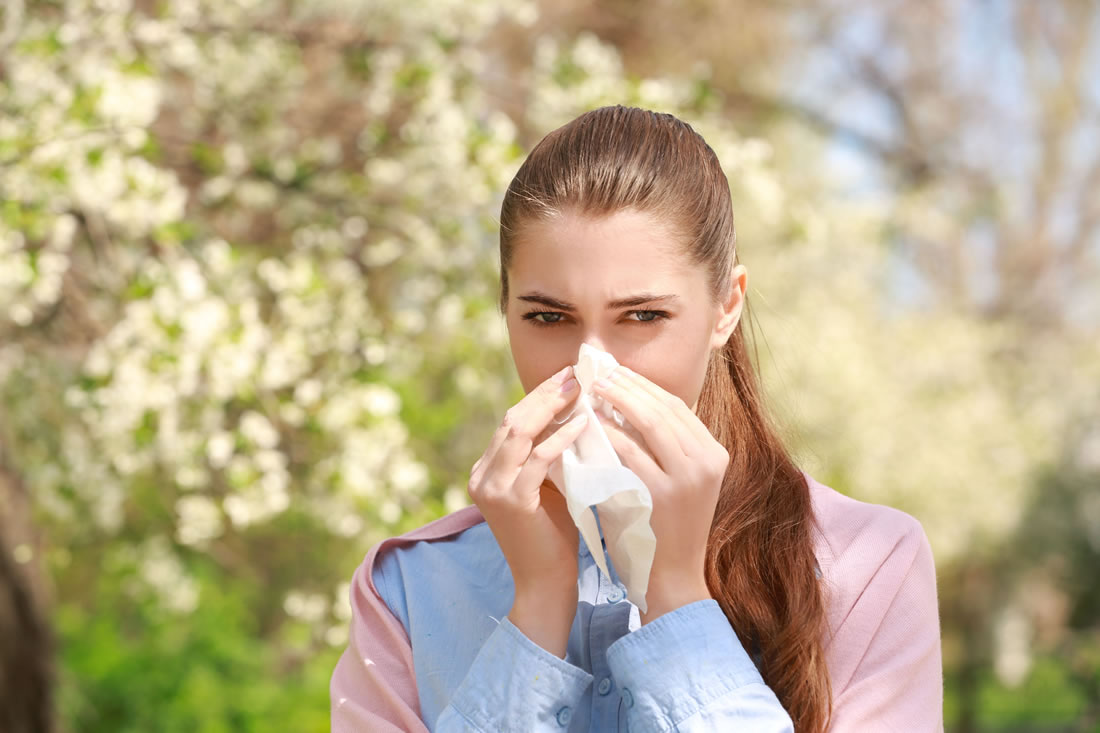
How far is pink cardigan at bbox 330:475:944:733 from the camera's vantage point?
1.43 m

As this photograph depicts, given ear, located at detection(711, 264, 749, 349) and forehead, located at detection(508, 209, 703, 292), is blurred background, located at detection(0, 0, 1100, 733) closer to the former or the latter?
ear, located at detection(711, 264, 749, 349)

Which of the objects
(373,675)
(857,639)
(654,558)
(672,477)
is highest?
(672,477)

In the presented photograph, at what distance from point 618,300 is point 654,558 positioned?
0.36m

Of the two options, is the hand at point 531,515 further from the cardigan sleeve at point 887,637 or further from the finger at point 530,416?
the cardigan sleeve at point 887,637

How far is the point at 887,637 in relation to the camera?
4.79ft

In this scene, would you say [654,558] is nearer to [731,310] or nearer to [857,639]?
[857,639]

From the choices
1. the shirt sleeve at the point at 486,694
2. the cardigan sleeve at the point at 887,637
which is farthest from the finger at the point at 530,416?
the cardigan sleeve at the point at 887,637

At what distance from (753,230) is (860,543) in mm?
6633

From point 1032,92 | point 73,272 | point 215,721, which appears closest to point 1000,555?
point 1032,92

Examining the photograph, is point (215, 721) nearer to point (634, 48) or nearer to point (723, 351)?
point (723, 351)

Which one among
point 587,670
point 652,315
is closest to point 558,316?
point 652,315

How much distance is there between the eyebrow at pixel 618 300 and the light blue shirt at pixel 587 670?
0.42m

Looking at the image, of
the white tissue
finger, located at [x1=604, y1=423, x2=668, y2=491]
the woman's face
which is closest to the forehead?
the woman's face

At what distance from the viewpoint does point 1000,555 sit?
13.8 meters
